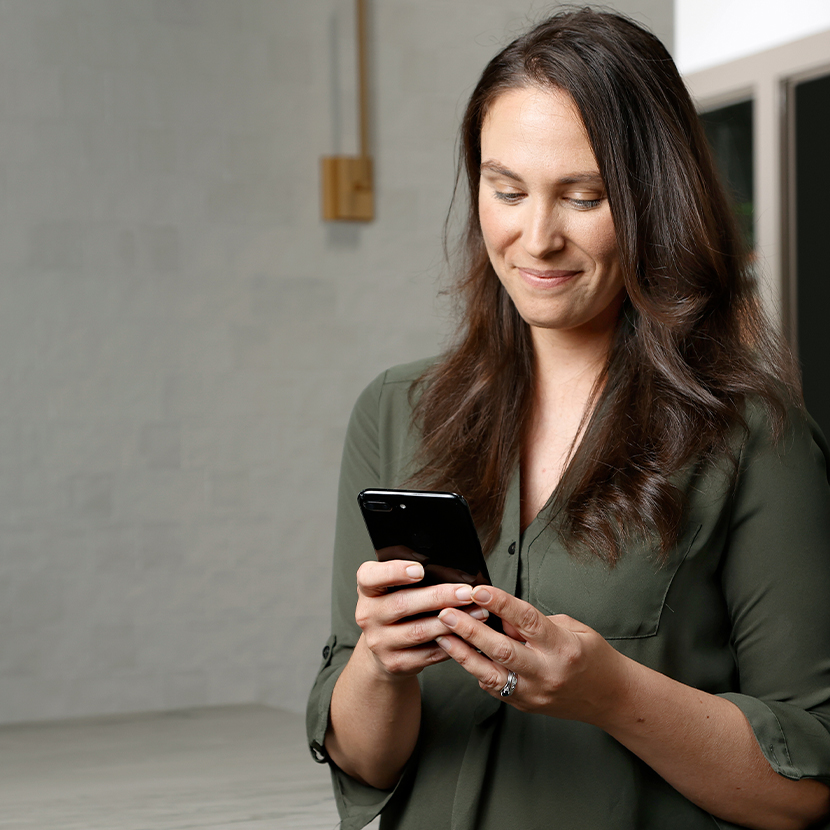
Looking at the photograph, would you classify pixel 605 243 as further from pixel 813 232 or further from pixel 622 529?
pixel 813 232

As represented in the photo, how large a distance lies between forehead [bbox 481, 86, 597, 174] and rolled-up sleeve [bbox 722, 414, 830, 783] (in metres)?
0.36

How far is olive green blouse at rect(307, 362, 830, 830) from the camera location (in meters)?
1.07

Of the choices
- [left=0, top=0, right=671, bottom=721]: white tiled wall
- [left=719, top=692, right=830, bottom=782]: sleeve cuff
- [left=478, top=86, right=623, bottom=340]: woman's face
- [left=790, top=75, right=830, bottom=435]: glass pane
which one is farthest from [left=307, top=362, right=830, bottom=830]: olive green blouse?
[left=790, top=75, right=830, bottom=435]: glass pane

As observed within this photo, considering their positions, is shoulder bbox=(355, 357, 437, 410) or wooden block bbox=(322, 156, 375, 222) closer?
shoulder bbox=(355, 357, 437, 410)

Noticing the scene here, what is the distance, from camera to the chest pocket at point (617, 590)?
42.6 inches

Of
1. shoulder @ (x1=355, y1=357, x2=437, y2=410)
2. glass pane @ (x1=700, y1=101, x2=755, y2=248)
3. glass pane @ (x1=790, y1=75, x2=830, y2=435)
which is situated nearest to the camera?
shoulder @ (x1=355, y1=357, x2=437, y2=410)

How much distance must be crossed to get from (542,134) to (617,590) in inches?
18.6

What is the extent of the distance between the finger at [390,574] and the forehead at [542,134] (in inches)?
17.3

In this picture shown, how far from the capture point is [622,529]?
43.7 inches

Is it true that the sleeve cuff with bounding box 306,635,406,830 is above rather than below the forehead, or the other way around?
below

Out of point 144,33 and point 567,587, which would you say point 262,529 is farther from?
point 567,587

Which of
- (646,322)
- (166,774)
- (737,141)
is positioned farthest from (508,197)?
(737,141)

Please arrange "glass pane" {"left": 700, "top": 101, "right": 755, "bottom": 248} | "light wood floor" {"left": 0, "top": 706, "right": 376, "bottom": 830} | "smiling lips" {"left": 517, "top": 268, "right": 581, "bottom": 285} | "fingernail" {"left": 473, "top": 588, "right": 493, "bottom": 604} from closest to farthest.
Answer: "fingernail" {"left": 473, "top": 588, "right": 493, "bottom": 604}
"smiling lips" {"left": 517, "top": 268, "right": 581, "bottom": 285}
"light wood floor" {"left": 0, "top": 706, "right": 376, "bottom": 830}
"glass pane" {"left": 700, "top": 101, "right": 755, "bottom": 248}

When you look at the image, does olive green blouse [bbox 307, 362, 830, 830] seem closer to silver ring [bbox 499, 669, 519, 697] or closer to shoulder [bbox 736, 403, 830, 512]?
shoulder [bbox 736, 403, 830, 512]
